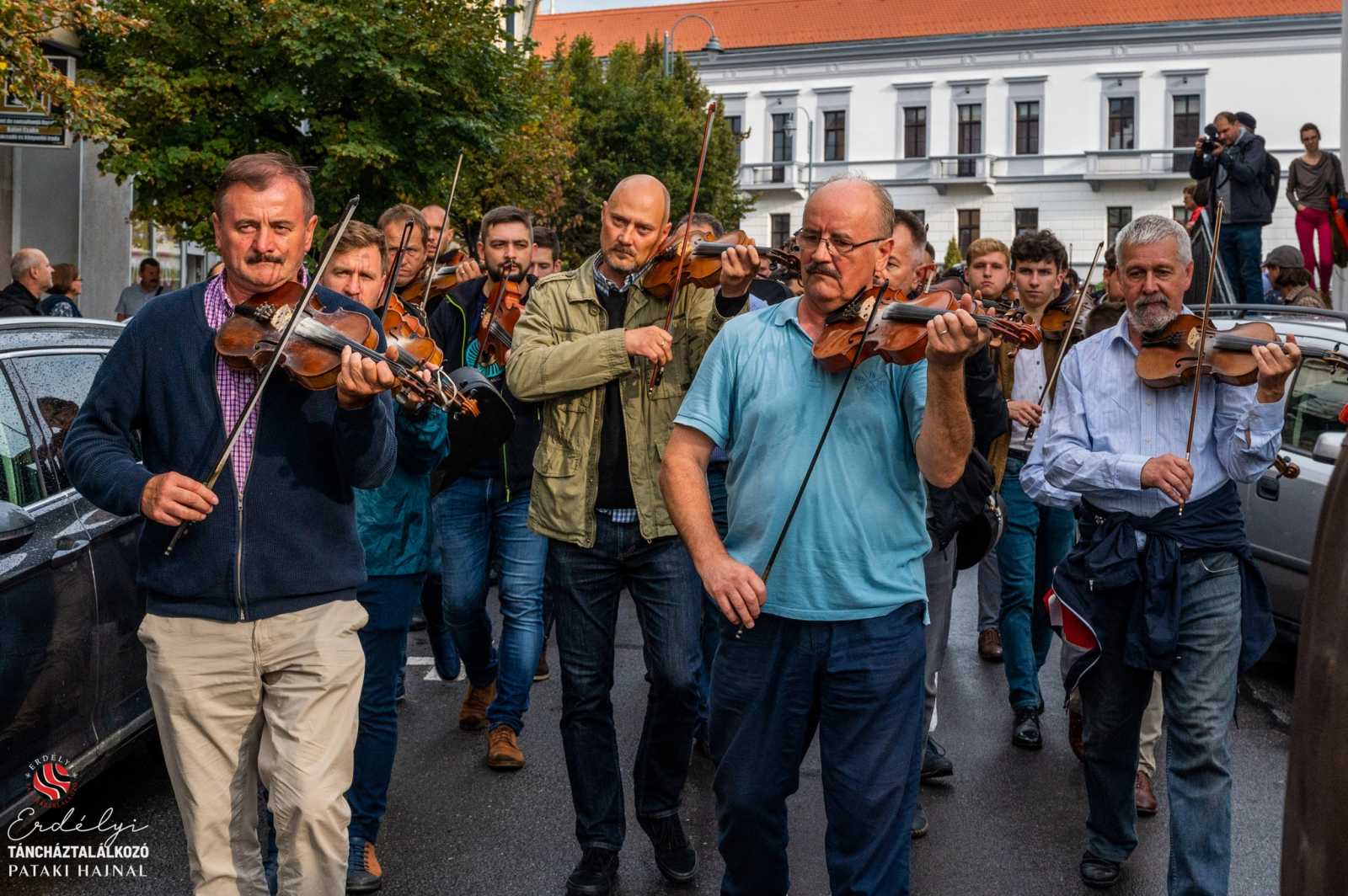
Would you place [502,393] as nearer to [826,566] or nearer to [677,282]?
[677,282]

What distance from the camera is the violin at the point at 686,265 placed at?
455 centimetres

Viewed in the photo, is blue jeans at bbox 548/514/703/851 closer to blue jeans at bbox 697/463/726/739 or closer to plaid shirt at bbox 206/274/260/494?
blue jeans at bbox 697/463/726/739

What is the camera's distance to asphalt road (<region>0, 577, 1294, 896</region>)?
4.59m

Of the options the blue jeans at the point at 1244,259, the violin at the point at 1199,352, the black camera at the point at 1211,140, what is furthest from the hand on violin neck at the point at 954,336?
the black camera at the point at 1211,140

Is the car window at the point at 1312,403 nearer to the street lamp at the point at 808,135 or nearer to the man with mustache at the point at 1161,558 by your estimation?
the man with mustache at the point at 1161,558

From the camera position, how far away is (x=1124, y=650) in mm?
4348

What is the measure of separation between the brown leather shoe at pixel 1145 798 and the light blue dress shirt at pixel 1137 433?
1.46 metres

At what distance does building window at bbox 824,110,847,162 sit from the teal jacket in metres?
63.0

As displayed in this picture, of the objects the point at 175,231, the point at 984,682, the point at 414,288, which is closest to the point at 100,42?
the point at 175,231

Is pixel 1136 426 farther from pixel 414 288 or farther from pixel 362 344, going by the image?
pixel 414 288

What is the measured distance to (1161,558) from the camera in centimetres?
428

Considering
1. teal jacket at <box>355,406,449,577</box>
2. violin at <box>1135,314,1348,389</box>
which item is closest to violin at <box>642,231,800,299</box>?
teal jacket at <box>355,406,449,577</box>

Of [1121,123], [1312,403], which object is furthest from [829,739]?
[1121,123]

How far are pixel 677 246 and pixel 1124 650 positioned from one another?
5.99 ft
